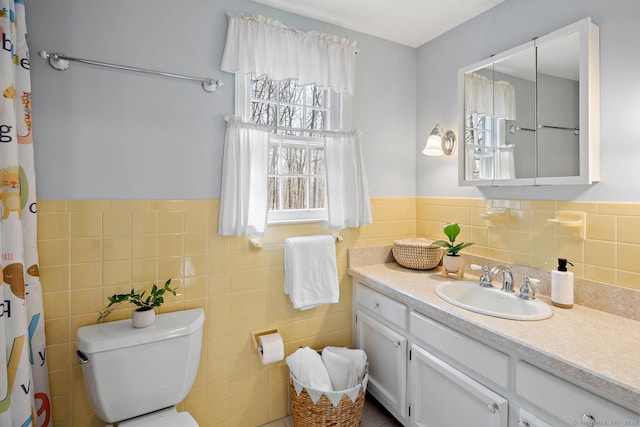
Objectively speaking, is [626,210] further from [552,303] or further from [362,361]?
[362,361]

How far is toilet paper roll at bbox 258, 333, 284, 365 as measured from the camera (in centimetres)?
179

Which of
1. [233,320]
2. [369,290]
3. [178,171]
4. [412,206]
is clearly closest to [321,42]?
[178,171]

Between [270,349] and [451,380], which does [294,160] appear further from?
[451,380]

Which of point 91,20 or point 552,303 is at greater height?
point 91,20

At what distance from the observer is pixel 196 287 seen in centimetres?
173

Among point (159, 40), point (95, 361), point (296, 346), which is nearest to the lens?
point (95, 361)

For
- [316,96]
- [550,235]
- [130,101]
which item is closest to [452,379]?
[550,235]

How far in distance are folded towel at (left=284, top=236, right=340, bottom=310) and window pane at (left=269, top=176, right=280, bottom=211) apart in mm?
226

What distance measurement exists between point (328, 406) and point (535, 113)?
1.83 metres

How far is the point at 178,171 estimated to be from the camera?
1.68 m

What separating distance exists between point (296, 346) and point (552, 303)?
1.39 metres

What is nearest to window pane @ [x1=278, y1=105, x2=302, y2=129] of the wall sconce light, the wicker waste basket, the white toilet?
the wall sconce light

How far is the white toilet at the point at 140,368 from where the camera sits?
4.40 feet

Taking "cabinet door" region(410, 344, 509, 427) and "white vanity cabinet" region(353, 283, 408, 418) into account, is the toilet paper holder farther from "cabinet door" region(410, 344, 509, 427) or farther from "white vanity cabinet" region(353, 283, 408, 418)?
"cabinet door" region(410, 344, 509, 427)
